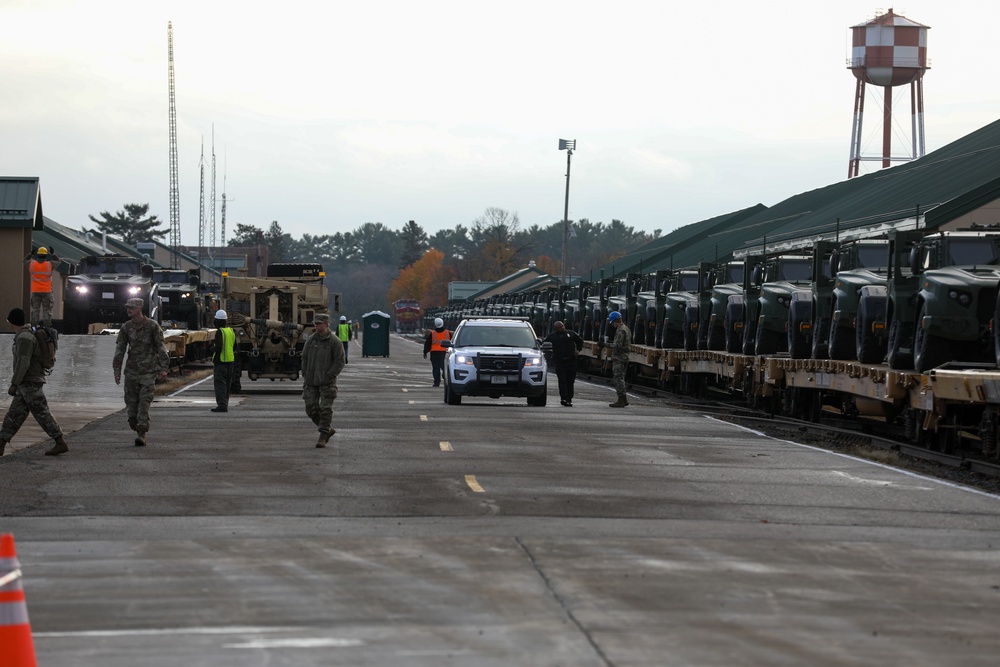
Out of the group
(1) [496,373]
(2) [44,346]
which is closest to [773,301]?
(1) [496,373]

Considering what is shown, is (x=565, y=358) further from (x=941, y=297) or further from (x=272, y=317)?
(x=941, y=297)

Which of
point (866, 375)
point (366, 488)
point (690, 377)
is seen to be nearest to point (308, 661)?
point (366, 488)

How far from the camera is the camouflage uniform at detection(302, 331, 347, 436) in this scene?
18.5 meters

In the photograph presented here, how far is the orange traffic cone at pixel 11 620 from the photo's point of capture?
6.21 m

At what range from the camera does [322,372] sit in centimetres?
1859

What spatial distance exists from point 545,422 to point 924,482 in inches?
363

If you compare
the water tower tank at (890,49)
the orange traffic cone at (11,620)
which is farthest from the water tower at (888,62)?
the orange traffic cone at (11,620)

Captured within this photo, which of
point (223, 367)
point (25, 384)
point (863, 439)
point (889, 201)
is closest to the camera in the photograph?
point (25, 384)

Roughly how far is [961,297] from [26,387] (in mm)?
10719

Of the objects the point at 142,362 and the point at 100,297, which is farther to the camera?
the point at 100,297

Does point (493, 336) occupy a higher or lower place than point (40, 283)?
lower

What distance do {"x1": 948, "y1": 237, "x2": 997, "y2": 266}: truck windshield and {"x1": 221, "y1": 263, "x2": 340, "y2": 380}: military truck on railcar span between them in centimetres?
1420

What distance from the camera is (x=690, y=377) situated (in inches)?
1367

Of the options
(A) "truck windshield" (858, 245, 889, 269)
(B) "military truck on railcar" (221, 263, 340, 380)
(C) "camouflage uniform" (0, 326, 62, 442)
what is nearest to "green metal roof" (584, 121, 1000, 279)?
(A) "truck windshield" (858, 245, 889, 269)
